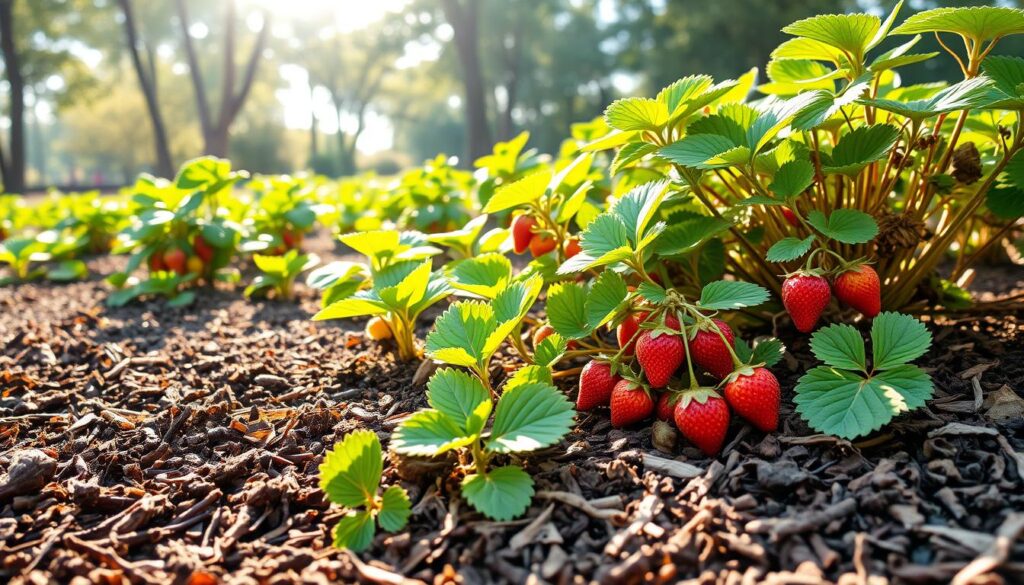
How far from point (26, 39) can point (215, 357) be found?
22.8 metres

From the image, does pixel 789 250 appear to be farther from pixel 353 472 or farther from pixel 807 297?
pixel 353 472

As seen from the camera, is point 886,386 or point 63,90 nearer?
point 886,386

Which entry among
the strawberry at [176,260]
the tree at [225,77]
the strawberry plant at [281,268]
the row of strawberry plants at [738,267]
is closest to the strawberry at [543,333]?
the row of strawberry plants at [738,267]

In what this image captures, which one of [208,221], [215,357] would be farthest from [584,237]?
[208,221]

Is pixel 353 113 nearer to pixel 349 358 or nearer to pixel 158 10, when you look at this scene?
pixel 158 10

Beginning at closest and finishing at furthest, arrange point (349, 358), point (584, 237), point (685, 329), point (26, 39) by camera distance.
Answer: point (685, 329)
point (584, 237)
point (349, 358)
point (26, 39)

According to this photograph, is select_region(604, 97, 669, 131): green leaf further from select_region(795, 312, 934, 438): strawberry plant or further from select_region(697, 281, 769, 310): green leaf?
select_region(795, 312, 934, 438): strawberry plant

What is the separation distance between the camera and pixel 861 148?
1520 millimetres

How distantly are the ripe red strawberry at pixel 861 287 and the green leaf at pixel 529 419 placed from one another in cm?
71

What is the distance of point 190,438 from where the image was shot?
5.52 feet

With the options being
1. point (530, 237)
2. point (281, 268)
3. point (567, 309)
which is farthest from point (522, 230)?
point (281, 268)

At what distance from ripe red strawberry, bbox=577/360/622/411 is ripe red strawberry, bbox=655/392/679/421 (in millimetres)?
107

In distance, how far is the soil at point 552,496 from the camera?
1.09 metres

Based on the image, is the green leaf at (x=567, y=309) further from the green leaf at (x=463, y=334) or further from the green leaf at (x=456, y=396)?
the green leaf at (x=456, y=396)
